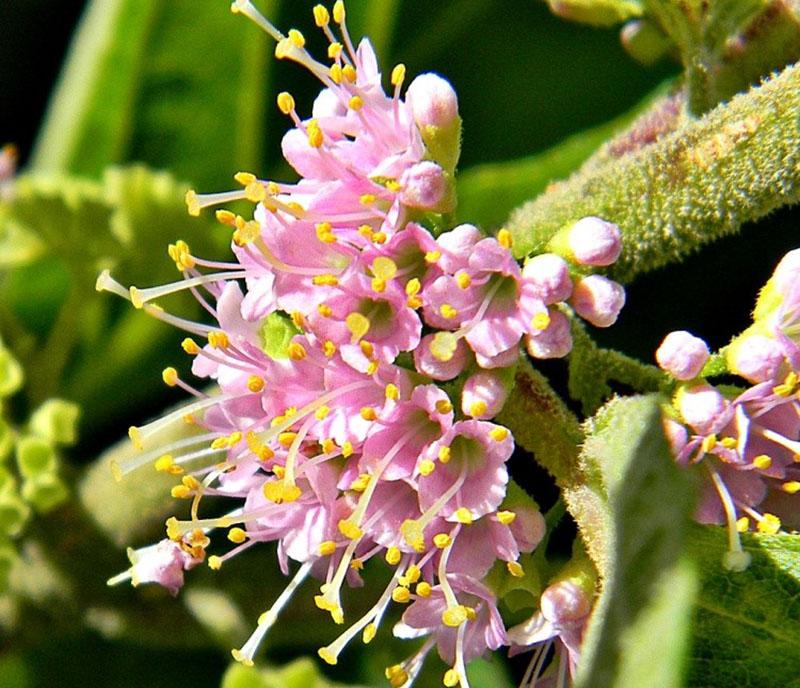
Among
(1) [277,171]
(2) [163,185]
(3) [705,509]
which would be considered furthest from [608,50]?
(3) [705,509]

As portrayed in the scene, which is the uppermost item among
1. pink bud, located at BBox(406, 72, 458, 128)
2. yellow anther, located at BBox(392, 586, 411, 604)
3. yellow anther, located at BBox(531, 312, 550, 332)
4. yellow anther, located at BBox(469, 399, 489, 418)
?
pink bud, located at BBox(406, 72, 458, 128)

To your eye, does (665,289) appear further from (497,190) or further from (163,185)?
(163,185)

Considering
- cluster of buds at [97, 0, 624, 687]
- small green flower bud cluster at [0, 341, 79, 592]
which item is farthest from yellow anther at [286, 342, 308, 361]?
small green flower bud cluster at [0, 341, 79, 592]

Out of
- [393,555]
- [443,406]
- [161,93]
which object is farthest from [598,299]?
[161,93]

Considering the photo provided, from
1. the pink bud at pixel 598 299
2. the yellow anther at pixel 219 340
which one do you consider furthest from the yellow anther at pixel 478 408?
the yellow anther at pixel 219 340

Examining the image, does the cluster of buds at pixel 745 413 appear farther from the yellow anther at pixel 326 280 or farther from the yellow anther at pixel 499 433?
the yellow anther at pixel 326 280

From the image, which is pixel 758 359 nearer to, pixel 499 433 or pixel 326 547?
pixel 499 433

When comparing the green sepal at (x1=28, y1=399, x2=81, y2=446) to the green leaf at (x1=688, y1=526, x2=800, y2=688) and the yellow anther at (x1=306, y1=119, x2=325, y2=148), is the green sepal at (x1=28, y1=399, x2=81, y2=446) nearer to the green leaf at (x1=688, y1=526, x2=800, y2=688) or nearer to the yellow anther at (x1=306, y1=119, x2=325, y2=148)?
the yellow anther at (x1=306, y1=119, x2=325, y2=148)
